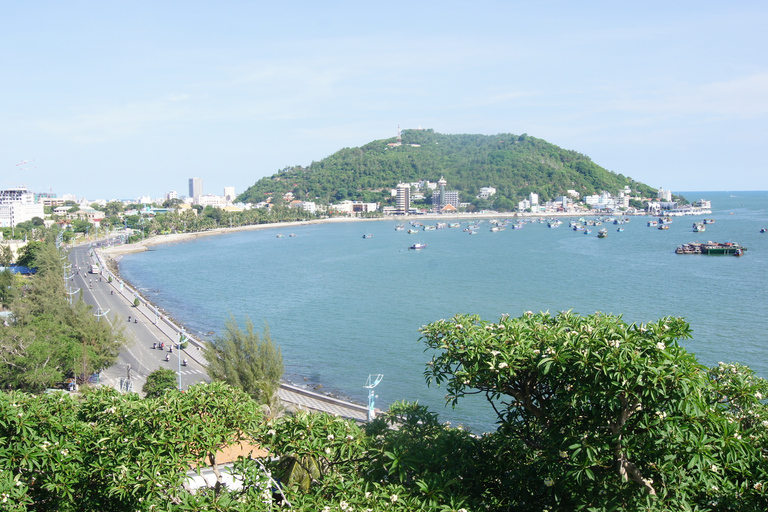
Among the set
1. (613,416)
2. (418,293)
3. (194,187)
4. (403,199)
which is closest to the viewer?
(613,416)

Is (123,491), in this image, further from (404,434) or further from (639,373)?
(639,373)

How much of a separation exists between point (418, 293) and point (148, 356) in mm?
11230

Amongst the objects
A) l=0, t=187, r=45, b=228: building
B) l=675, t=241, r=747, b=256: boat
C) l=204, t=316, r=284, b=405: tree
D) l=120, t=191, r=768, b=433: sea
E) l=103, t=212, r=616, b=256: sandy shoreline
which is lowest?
l=120, t=191, r=768, b=433: sea

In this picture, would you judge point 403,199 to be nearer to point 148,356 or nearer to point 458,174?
point 458,174

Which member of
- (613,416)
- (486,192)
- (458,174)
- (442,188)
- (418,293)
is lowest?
(418,293)

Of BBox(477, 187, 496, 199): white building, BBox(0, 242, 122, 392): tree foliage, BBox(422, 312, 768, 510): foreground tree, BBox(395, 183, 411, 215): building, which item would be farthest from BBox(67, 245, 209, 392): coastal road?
BBox(477, 187, 496, 199): white building

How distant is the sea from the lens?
42.2 ft

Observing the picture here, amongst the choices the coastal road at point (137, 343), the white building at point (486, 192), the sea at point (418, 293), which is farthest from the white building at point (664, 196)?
the coastal road at point (137, 343)

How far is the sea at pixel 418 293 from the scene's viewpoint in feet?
42.2

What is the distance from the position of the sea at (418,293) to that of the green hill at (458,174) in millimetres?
51614

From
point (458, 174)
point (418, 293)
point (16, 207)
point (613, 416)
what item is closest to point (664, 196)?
point (458, 174)

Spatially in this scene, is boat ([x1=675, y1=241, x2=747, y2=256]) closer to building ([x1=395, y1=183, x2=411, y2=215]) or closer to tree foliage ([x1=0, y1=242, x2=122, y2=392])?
tree foliage ([x1=0, y1=242, x2=122, y2=392])

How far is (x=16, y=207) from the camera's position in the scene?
55.9 metres

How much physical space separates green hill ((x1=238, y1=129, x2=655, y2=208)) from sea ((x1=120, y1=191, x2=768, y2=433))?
51614 millimetres
